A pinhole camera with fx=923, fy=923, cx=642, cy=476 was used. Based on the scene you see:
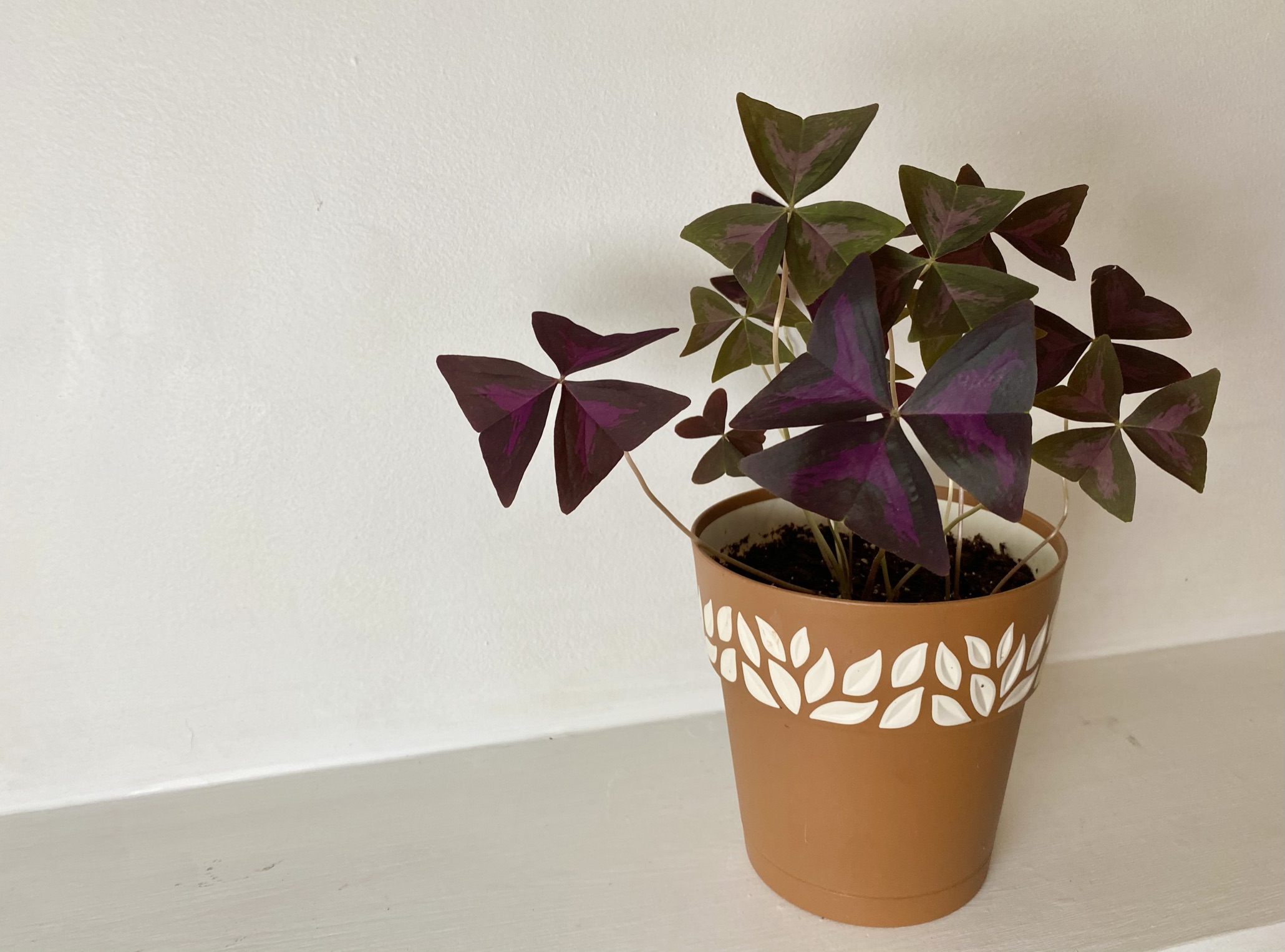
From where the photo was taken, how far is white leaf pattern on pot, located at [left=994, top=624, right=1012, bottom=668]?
571 millimetres

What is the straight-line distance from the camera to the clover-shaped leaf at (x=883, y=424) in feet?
1.50

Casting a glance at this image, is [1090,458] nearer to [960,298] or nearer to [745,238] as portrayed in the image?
[960,298]

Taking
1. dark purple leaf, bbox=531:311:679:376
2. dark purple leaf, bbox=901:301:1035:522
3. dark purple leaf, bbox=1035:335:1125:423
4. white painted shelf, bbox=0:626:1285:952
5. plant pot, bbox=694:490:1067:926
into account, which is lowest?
white painted shelf, bbox=0:626:1285:952

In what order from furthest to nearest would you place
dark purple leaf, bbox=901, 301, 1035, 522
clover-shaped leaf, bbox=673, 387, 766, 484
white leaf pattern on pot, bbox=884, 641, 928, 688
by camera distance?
clover-shaped leaf, bbox=673, 387, 766, 484 < white leaf pattern on pot, bbox=884, 641, 928, 688 < dark purple leaf, bbox=901, 301, 1035, 522

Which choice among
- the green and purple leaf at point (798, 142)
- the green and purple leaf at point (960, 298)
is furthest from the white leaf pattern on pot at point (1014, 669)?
the green and purple leaf at point (798, 142)

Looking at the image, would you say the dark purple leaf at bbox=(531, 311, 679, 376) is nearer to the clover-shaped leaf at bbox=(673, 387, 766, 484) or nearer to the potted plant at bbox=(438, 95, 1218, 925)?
the potted plant at bbox=(438, 95, 1218, 925)

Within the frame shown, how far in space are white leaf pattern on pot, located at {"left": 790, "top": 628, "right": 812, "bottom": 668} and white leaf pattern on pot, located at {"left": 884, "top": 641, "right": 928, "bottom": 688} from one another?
0.05 metres

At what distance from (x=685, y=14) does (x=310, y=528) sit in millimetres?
Answer: 541

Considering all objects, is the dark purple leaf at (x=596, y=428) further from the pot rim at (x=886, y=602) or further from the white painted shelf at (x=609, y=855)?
the white painted shelf at (x=609, y=855)

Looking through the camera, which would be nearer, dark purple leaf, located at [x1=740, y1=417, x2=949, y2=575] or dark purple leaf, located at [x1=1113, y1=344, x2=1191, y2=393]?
dark purple leaf, located at [x1=740, y1=417, x2=949, y2=575]

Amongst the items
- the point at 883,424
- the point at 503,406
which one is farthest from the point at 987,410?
the point at 503,406

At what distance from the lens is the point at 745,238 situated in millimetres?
552

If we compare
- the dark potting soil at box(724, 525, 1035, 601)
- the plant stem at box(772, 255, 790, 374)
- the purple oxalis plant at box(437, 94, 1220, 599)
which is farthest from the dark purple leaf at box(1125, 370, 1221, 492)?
the plant stem at box(772, 255, 790, 374)

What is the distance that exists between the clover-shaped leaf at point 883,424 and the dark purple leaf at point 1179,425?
160mm
